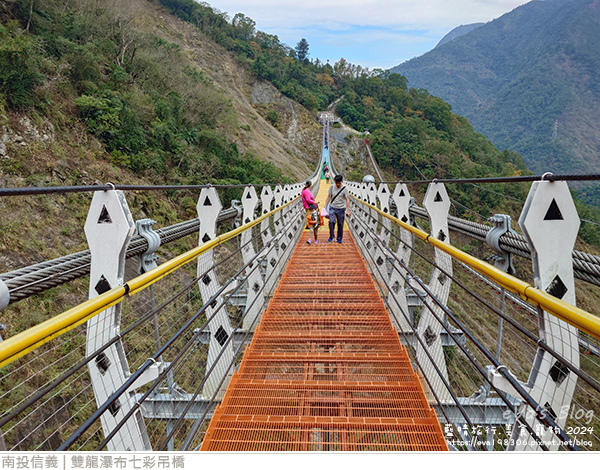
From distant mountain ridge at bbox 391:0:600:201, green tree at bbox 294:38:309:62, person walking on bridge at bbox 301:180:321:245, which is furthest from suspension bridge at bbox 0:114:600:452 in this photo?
green tree at bbox 294:38:309:62

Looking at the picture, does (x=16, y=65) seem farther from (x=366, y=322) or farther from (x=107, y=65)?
(x=366, y=322)

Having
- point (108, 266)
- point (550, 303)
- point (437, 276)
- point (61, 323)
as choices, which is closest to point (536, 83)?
point (437, 276)

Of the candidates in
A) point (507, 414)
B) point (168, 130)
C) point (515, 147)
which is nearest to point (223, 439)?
point (507, 414)

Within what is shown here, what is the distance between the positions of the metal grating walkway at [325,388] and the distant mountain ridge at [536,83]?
5779 centimetres

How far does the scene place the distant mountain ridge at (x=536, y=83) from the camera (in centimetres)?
8475

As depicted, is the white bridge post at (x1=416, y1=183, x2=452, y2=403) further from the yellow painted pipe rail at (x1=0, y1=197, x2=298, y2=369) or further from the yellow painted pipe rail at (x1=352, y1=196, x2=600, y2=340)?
the yellow painted pipe rail at (x1=0, y1=197, x2=298, y2=369)

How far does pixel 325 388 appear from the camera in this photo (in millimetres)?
2295

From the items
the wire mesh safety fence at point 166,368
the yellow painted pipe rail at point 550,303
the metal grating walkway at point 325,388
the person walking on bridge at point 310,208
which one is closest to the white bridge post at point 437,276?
the metal grating walkway at point 325,388

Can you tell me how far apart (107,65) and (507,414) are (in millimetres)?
16829

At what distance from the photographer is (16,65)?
8.94 meters

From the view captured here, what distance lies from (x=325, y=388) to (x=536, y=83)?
485 ft

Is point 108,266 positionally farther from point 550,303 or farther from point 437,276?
point 437,276

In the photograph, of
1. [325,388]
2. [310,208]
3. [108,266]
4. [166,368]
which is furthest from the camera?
[310,208]

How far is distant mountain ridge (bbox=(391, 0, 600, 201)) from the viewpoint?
278ft
